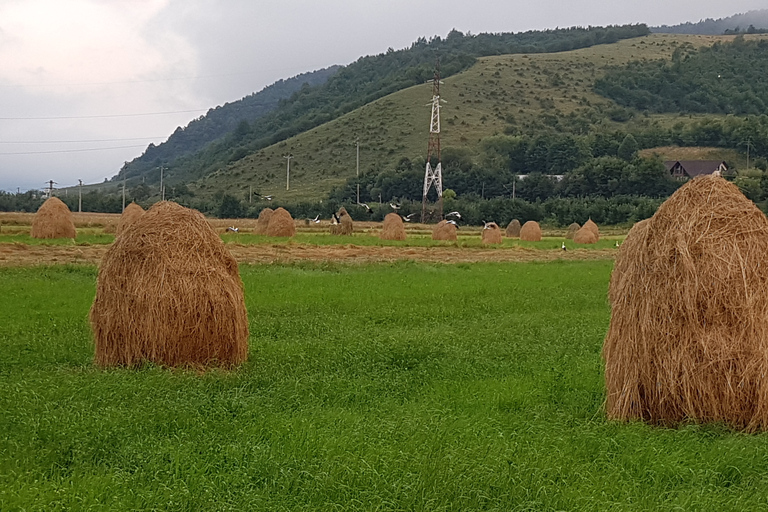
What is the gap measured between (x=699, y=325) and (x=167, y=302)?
6.68 metres

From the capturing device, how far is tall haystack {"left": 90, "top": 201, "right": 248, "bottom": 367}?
436 inches

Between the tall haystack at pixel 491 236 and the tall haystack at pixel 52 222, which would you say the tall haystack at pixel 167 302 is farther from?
the tall haystack at pixel 491 236

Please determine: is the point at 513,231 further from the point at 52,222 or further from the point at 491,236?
the point at 52,222

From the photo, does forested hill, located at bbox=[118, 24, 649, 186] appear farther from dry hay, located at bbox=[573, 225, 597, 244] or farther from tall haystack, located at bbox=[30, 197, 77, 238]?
tall haystack, located at bbox=[30, 197, 77, 238]

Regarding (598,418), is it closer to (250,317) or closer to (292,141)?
(250,317)

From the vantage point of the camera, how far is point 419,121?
4459 inches

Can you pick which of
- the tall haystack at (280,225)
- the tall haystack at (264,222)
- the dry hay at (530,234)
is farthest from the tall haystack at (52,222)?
the dry hay at (530,234)

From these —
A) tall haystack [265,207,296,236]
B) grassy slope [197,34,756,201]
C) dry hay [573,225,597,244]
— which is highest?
grassy slope [197,34,756,201]

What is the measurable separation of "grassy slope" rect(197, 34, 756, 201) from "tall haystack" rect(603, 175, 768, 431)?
82.8 meters

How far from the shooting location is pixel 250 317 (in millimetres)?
15953

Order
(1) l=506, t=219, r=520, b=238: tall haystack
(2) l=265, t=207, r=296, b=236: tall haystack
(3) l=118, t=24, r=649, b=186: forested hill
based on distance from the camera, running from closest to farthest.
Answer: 1. (2) l=265, t=207, r=296, b=236: tall haystack
2. (1) l=506, t=219, r=520, b=238: tall haystack
3. (3) l=118, t=24, r=649, b=186: forested hill

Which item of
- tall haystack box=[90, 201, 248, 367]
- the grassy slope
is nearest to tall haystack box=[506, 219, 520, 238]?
the grassy slope

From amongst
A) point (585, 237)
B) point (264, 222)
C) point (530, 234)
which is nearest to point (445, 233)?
point (530, 234)

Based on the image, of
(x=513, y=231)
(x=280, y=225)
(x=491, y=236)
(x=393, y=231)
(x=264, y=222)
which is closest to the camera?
(x=280, y=225)
